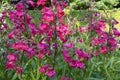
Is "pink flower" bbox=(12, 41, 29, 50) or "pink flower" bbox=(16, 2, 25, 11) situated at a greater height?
"pink flower" bbox=(16, 2, 25, 11)

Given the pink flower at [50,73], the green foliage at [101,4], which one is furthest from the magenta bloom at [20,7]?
the green foliage at [101,4]

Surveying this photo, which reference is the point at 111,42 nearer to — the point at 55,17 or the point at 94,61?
the point at 94,61

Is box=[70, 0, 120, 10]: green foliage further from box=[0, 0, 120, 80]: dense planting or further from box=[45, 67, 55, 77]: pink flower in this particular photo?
box=[45, 67, 55, 77]: pink flower

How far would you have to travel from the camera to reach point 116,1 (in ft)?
44.8

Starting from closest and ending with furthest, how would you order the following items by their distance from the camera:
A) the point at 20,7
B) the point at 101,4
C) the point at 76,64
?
the point at 76,64
the point at 20,7
the point at 101,4

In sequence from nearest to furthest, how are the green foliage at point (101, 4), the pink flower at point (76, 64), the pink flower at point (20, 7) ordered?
the pink flower at point (76, 64) → the pink flower at point (20, 7) → the green foliage at point (101, 4)

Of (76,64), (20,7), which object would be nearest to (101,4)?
(20,7)

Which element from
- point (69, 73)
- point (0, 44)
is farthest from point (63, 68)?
point (0, 44)

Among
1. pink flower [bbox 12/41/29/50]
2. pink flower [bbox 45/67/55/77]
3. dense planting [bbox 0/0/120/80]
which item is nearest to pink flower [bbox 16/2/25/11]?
dense planting [bbox 0/0/120/80]

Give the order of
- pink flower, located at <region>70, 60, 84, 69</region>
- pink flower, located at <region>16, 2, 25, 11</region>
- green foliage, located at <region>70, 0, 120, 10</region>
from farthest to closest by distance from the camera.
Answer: green foliage, located at <region>70, 0, 120, 10</region>, pink flower, located at <region>16, 2, 25, 11</region>, pink flower, located at <region>70, 60, 84, 69</region>

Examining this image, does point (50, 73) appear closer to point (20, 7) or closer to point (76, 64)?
point (76, 64)

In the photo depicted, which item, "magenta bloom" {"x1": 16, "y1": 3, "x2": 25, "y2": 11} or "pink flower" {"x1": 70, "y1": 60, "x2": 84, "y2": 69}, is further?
"magenta bloom" {"x1": 16, "y1": 3, "x2": 25, "y2": 11}

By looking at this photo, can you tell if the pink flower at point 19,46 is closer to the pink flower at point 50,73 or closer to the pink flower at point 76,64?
the pink flower at point 50,73

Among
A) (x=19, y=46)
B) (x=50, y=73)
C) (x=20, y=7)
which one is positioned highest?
(x=20, y=7)
